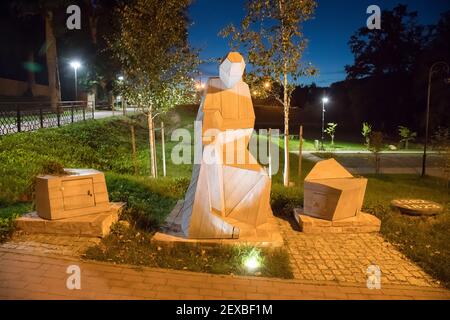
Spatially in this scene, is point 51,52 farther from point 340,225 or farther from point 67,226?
point 340,225

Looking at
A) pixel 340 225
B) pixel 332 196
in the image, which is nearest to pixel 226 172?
pixel 332 196

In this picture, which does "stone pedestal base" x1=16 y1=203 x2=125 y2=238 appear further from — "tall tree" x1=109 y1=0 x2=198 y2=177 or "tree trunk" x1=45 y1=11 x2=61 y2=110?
"tree trunk" x1=45 y1=11 x2=61 y2=110

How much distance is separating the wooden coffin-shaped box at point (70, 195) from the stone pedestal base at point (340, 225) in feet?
11.1

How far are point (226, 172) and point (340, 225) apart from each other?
236cm

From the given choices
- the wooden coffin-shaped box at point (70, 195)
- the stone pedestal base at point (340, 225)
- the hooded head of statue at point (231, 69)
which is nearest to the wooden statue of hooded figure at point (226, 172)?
the hooded head of statue at point (231, 69)

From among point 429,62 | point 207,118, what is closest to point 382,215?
point 207,118

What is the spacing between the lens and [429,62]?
3225 cm

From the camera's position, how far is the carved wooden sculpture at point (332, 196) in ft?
22.5

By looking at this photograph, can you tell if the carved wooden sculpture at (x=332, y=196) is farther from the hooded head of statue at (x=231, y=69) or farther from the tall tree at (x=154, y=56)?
the tall tree at (x=154, y=56)

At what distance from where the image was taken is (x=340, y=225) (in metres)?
6.95

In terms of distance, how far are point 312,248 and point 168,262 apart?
7.51 feet
